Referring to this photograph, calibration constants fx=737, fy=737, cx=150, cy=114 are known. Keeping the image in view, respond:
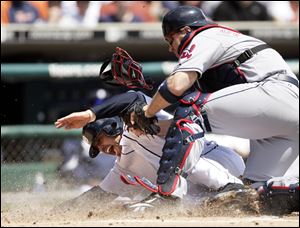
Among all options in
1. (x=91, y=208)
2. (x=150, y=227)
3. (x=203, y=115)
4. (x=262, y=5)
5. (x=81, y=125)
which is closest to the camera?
(x=150, y=227)

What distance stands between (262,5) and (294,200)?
519 cm

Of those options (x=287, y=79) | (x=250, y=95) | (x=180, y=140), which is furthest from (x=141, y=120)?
(x=287, y=79)

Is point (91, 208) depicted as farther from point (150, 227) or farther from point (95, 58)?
point (95, 58)

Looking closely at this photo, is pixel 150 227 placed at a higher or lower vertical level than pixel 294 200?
higher

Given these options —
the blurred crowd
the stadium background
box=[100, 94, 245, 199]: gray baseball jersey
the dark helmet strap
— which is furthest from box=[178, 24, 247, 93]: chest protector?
A: the blurred crowd

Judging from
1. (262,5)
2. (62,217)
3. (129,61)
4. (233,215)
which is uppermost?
(129,61)

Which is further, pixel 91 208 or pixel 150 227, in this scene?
pixel 91 208

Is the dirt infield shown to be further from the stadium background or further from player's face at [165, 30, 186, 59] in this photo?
the stadium background

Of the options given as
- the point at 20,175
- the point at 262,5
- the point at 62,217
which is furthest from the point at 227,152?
the point at 262,5

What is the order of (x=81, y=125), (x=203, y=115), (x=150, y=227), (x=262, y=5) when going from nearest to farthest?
(x=150, y=227) → (x=203, y=115) → (x=81, y=125) → (x=262, y=5)

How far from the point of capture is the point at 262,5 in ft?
30.8

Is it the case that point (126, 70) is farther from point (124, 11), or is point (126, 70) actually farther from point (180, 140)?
point (124, 11)

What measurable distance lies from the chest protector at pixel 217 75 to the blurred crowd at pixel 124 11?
14.5 ft

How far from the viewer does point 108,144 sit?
5316 millimetres
